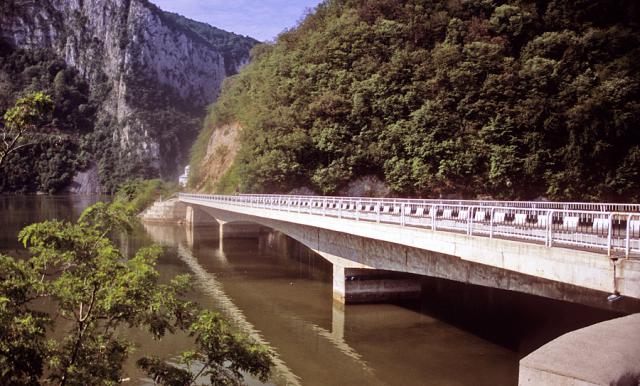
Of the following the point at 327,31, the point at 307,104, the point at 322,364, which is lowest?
the point at 322,364

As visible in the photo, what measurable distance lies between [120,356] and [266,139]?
4016cm

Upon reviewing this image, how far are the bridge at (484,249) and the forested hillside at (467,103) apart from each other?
5.55 meters

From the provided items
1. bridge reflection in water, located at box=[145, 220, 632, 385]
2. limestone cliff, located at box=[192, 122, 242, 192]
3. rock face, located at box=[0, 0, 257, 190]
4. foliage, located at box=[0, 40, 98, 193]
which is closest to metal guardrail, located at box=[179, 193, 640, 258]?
bridge reflection in water, located at box=[145, 220, 632, 385]

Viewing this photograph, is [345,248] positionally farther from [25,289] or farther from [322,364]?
[25,289]

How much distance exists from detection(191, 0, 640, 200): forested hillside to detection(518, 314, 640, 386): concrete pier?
84.4 feet

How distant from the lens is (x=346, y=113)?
40.2 meters

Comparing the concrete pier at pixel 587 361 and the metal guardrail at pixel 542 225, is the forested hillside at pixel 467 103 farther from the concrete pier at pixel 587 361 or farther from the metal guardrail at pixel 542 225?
the concrete pier at pixel 587 361

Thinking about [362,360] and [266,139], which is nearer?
[362,360]

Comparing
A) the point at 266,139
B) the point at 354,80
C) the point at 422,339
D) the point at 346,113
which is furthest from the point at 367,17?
the point at 422,339

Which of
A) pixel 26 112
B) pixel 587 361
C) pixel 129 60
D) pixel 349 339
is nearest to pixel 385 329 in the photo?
pixel 349 339

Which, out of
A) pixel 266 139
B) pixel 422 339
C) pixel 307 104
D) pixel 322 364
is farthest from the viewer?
pixel 266 139

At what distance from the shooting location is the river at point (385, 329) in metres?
14.6

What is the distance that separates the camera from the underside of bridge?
12.0 meters

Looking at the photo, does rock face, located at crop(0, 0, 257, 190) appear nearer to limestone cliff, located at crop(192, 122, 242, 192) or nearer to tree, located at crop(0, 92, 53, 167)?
limestone cliff, located at crop(192, 122, 242, 192)
